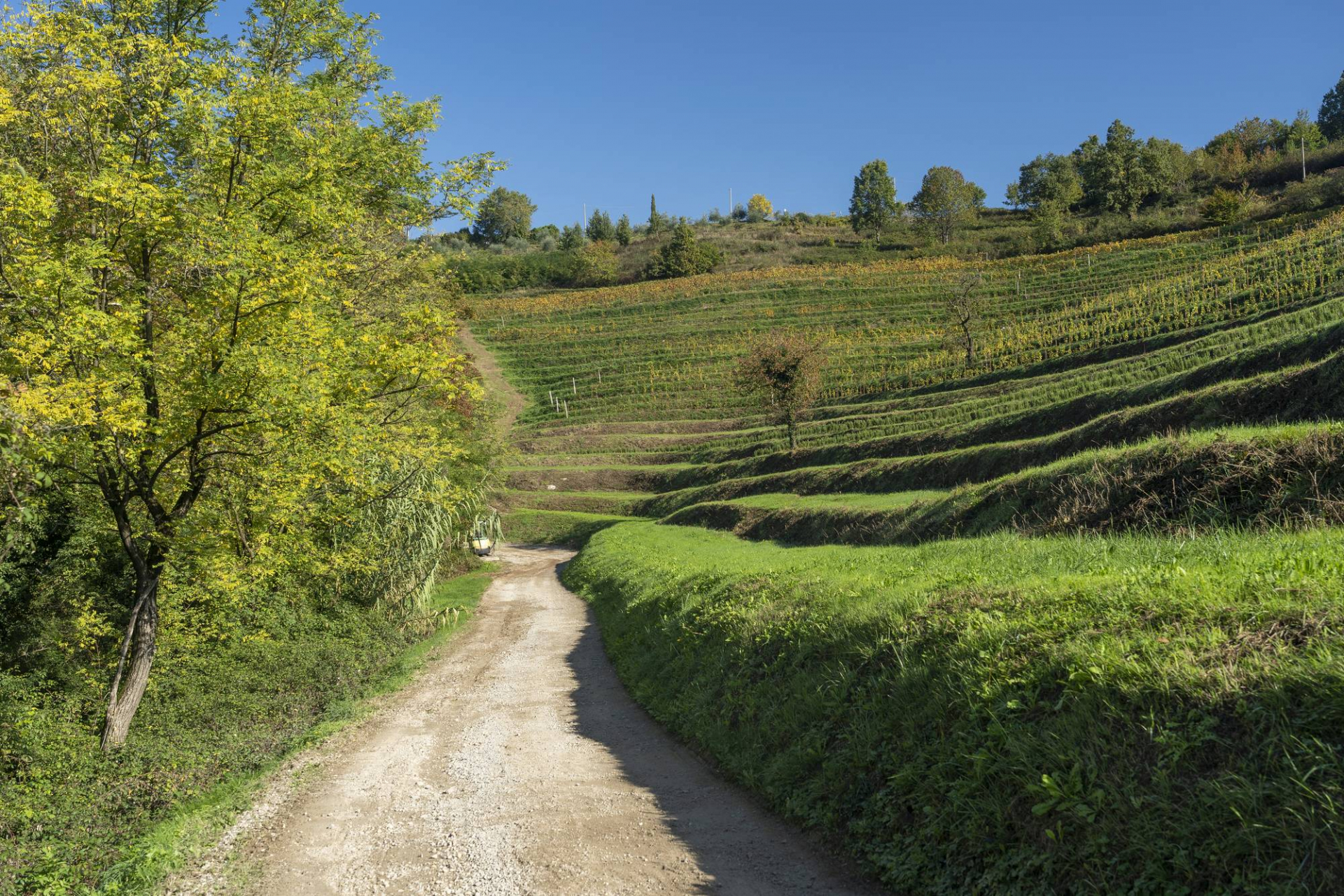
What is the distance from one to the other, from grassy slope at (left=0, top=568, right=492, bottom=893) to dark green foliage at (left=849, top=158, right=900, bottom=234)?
127408 mm

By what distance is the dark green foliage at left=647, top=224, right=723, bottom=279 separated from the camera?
4532 inches

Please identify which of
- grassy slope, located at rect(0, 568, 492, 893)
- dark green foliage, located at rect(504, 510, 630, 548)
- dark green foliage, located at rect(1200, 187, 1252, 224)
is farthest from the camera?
dark green foliage, located at rect(1200, 187, 1252, 224)

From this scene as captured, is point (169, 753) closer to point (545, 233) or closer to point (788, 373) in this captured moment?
point (788, 373)

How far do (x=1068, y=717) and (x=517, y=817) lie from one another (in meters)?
4.89

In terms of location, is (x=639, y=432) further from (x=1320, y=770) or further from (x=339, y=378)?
(x=1320, y=770)

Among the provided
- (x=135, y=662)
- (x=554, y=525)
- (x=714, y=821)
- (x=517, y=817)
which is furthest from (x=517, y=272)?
(x=714, y=821)

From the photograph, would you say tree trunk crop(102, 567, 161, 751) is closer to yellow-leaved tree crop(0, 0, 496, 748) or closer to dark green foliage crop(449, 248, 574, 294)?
yellow-leaved tree crop(0, 0, 496, 748)

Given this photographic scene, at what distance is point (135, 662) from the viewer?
39.2ft

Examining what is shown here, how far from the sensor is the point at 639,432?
210 ft

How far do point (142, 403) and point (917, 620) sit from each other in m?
9.42

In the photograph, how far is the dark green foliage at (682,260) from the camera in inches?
4532

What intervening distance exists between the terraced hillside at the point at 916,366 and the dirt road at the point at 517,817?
41.9 ft

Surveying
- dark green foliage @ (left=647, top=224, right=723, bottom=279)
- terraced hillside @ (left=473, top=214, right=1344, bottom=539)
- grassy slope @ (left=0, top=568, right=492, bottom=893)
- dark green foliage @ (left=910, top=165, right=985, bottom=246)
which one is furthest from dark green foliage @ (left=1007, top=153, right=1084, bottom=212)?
grassy slope @ (left=0, top=568, right=492, bottom=893)

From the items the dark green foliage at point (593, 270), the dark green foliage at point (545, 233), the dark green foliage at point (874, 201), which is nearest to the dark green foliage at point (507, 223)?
the dark green foliage at point (545, 233)
